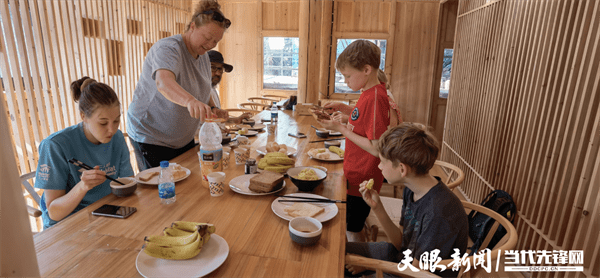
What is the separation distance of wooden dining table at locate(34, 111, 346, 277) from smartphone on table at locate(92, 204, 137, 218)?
0.08 ft

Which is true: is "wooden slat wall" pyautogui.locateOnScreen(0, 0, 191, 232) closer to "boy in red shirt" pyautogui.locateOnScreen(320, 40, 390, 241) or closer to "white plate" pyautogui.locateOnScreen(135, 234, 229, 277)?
"white plate" pyautogui.locateOnScreen(135, 234, 229, 277)

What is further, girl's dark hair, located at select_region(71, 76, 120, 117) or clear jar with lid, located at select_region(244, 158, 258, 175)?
clear jar with lid, located at select_region(244, 158, 258, 175)

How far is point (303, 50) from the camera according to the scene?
5418 millimetres

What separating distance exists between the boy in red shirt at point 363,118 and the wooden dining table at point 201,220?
0.27m

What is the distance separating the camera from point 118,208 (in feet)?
4.59

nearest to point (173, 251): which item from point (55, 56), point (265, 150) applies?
point (265, 150)

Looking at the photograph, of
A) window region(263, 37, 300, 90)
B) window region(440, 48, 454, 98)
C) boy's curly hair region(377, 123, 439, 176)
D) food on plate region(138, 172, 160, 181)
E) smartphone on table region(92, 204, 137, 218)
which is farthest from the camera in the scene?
window region(263, 37, 300, 90)

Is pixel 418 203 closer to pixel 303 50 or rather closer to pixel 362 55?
pixel 362 55

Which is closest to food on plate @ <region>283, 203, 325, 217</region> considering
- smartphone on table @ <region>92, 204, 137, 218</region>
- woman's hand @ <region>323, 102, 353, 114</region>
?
smartphone on table @ <region>92, 204, 137, 218</region>

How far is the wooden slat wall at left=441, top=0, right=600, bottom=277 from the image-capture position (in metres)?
2.04

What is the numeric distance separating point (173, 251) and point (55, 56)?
3392 millimetres

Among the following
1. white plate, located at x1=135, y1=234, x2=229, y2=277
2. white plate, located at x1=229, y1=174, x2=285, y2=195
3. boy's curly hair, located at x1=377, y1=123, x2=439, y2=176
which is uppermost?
boy's curly hair, located at x1=377, y1=123, x2=439, y2=176

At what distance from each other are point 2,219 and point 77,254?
93cm

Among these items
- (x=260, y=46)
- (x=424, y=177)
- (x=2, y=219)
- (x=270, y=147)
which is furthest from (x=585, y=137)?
(x=260, y=46)
